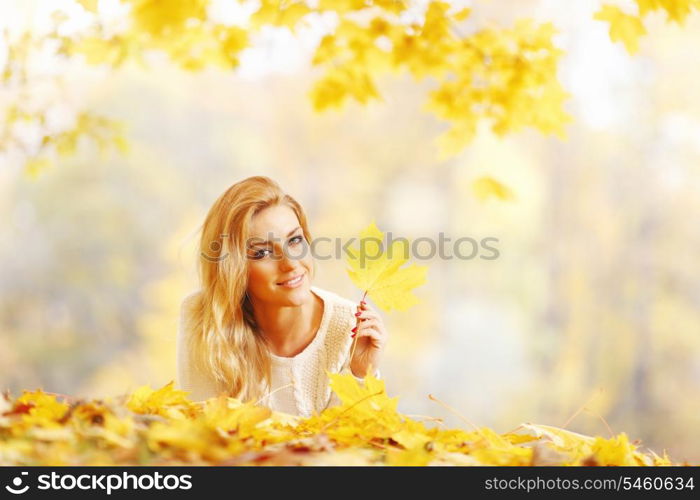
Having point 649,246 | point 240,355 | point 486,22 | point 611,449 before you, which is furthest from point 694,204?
point 611,449

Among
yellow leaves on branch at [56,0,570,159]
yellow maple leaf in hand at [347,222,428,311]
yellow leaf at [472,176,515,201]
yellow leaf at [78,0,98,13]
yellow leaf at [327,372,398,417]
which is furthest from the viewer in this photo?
yellow leaf at [472,176,515,201]

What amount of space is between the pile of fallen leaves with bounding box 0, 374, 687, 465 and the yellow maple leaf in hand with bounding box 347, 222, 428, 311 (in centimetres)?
17

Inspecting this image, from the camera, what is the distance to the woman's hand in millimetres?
1257

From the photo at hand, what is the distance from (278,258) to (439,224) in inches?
290

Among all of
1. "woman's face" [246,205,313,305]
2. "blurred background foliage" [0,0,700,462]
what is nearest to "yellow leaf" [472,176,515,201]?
"woman's face" [246,205,313,305]

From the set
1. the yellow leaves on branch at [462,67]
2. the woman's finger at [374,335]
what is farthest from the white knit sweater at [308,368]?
the yellow leaves on branch at [462,67]

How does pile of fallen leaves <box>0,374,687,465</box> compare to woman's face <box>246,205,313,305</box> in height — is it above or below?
below

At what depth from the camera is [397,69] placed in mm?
Answer: 1721

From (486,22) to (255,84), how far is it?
289 inches

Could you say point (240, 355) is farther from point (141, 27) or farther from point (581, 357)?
point (581, 357)

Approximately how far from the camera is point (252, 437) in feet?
2.15

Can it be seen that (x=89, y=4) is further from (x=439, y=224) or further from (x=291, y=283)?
(x=439, y=224)

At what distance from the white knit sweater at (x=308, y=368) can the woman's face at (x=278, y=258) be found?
0.21 m

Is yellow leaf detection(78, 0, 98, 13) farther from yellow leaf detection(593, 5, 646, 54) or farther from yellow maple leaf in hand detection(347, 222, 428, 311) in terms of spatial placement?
yellow leaf detection(593, 5, 646, 54)
